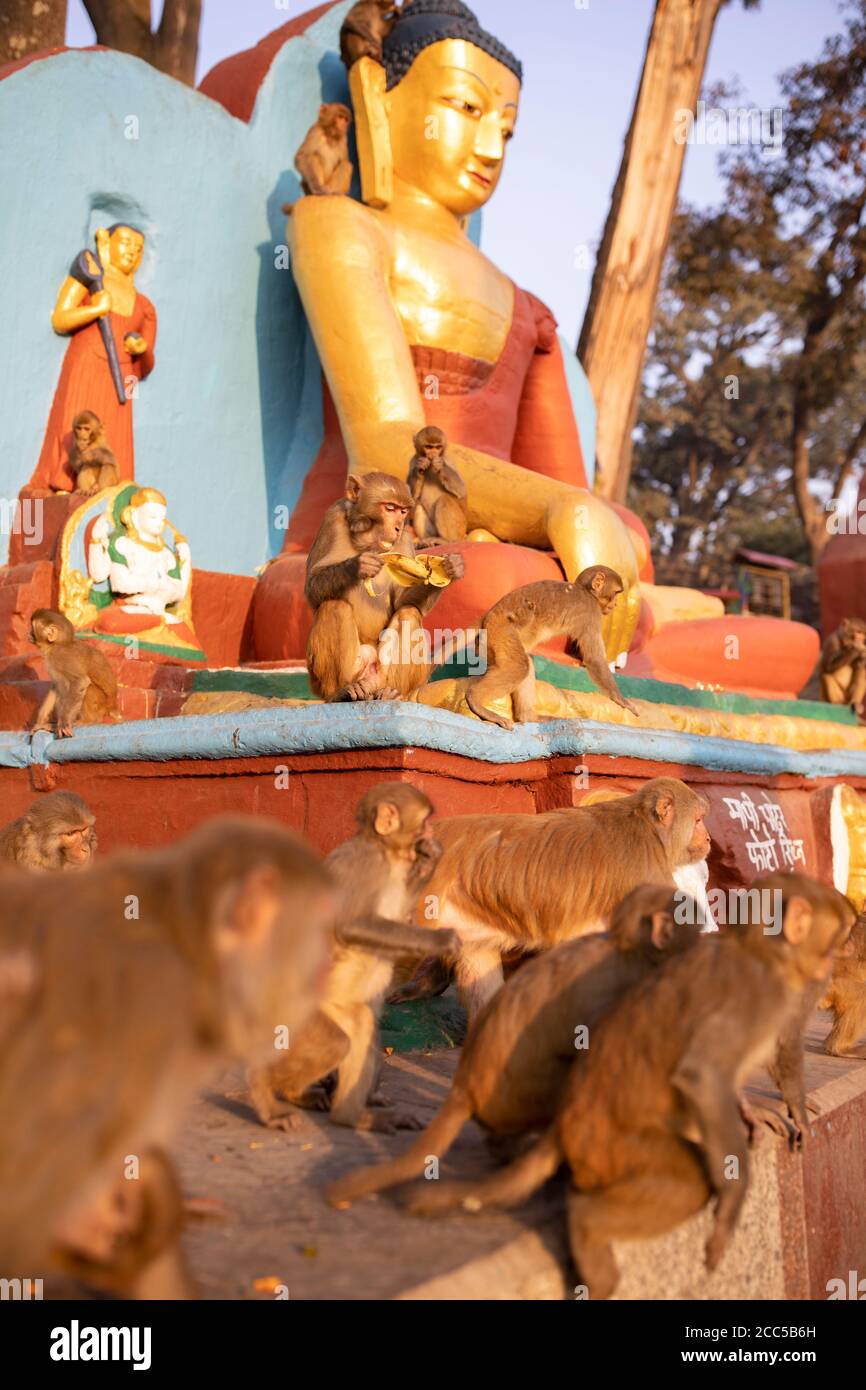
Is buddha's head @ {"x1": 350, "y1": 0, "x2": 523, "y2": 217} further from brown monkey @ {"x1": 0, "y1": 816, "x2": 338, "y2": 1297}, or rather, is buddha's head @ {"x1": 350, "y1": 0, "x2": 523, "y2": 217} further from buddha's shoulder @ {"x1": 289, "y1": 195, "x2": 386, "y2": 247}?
brown monkey @ {"x1": 0, "y1": 816, "x2": 338, "y2": 1297}

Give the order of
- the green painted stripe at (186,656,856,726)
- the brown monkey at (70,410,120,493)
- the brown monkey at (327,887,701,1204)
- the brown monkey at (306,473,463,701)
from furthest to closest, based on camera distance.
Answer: the brown monkey at (70,410,120,493) < the green painted stripe at (186,656,856,726) < the brown monkey at (306,473,463,701) < the brown monkey at (327,887,701,1204)

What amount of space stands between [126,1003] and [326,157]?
7.33 metres

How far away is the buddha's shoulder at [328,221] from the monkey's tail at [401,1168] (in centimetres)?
619

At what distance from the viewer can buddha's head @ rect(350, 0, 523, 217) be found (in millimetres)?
8141

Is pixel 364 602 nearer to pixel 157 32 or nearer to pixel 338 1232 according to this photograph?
pixel 338 1232

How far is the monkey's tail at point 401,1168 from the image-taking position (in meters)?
2.36

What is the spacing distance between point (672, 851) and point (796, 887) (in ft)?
4.29

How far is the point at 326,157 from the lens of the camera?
7.85 m

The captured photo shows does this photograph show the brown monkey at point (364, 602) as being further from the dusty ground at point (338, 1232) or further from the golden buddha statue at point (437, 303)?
the golden buddha statue at point (437, 303)

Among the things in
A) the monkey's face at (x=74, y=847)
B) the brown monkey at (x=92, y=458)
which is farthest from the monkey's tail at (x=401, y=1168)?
the brown monkey at (x=92, y=458)

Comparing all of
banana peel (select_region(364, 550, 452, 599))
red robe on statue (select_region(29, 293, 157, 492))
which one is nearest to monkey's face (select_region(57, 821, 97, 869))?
banana peel (select_region(364, 550, 452, 599))

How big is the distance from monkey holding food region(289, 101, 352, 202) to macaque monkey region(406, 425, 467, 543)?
96.4 inches

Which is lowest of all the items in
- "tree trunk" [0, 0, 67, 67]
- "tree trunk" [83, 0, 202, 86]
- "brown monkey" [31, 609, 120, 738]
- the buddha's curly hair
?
"brown monkey" [31, 609, 120, 738]

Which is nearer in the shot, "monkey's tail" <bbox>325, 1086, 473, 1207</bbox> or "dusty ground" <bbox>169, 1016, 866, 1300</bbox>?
"dusty ground" <bbox>169, 1016, 866, 1300</bbox>
